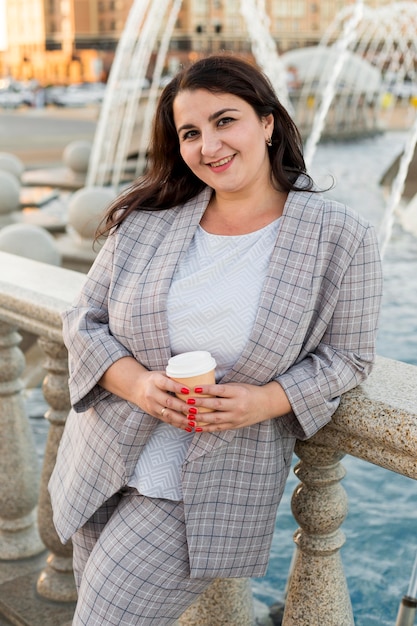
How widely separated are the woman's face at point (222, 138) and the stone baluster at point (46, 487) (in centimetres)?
85

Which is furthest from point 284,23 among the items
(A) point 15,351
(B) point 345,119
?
(A) point 15,351

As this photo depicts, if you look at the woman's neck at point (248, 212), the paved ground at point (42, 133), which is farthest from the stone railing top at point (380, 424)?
the paved ground at point (42, 133)

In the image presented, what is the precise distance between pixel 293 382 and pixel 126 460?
406mm

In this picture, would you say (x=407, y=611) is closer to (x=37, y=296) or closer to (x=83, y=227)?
(x=37, y=296)

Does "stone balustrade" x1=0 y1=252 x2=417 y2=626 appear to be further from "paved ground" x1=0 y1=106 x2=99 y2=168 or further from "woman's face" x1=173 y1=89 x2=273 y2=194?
"paved ground" x1=0 y1=106 x2=99 y2=168

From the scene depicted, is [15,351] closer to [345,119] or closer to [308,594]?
[308,594]

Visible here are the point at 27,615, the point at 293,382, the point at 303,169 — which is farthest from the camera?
the point at 27,615

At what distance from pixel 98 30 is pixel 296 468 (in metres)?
99.5

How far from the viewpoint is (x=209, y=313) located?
1.95 meters

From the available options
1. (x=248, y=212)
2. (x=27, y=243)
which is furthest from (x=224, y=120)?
(x=27, y=243)

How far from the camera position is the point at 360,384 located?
1.96 meters

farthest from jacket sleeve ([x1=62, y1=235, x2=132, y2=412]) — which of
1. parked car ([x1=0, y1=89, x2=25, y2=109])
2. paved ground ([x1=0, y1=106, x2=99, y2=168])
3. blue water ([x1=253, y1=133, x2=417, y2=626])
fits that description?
parked car ([x1=0, y1=89, x2=25, y2=109])

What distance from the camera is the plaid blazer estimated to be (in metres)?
1.88

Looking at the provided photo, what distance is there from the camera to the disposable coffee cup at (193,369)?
Answer: 178 cm
